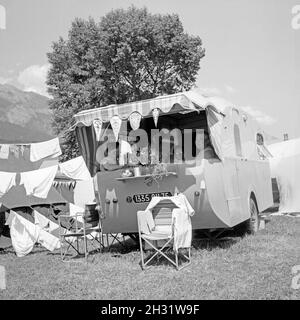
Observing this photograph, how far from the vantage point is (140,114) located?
683 centimetres

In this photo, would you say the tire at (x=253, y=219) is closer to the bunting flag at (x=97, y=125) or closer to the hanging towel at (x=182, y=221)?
the hanging towel at (x=182, y=221)

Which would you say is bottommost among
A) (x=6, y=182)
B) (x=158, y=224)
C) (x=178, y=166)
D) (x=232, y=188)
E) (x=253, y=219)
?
(x=253, y=219)

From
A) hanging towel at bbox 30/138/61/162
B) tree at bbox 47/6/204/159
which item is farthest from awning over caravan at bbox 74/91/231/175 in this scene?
tree at bbox 47/6/204/159

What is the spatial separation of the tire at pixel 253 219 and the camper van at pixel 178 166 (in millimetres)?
25

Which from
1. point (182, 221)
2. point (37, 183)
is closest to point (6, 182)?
point (37, 183)

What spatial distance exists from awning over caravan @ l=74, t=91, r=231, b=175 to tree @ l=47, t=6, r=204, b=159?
33.5 feet

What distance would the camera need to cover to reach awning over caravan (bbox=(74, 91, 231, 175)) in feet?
21.5

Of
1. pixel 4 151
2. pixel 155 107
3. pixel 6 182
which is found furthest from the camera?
pixel 4 151

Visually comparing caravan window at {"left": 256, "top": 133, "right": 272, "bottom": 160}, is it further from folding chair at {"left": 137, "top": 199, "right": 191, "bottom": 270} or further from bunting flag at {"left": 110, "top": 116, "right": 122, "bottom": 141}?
bunting flag at {"left": 110, "top": 116, "right": 122, "bottom": 141}

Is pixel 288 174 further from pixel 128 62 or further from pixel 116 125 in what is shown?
pixel 128 62

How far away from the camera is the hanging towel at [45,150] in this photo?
12539 mm

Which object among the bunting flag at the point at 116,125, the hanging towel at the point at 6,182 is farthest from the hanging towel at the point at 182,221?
Answer: the hanging towel at the point at 6,182

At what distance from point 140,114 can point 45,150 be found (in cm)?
663
